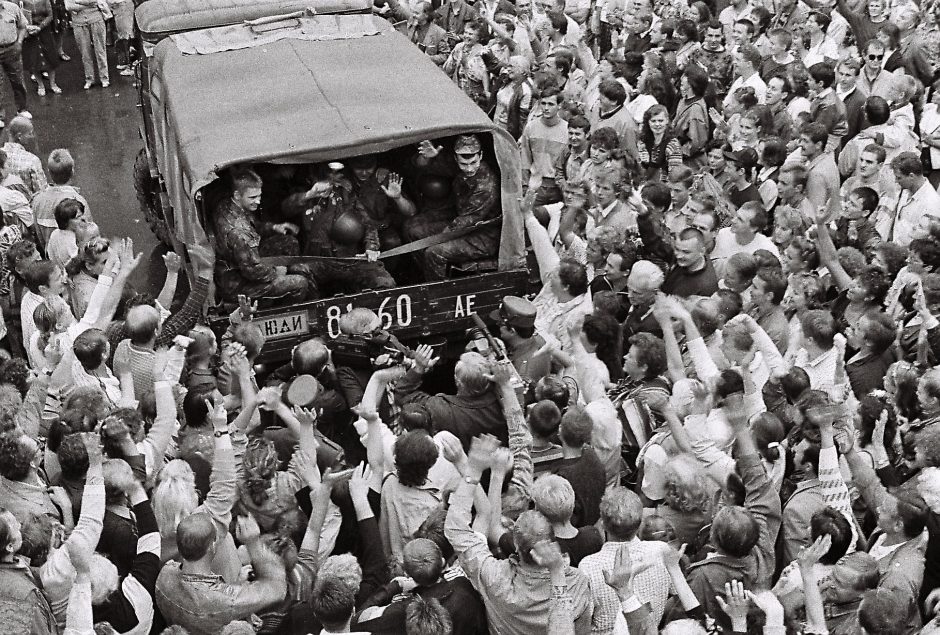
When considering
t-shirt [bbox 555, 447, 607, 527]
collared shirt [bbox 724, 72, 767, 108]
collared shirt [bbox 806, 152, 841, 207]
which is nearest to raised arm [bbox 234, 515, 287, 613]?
t-shirt [bbox 555, 447, 607, 527]

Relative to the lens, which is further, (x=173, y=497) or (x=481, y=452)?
(x=173, y=497)

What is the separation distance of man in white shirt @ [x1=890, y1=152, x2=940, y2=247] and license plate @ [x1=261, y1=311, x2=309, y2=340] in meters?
4.61

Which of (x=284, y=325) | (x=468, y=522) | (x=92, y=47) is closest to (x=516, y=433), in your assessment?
(x=468, y=522)

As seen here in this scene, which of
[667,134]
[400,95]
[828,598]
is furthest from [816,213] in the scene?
[828,598]

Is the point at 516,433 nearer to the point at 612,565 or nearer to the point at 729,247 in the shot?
the point at 612,565

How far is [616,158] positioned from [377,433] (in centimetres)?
409

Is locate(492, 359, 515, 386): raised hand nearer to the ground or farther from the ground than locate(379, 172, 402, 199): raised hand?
farther from the ground

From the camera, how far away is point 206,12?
10406mm

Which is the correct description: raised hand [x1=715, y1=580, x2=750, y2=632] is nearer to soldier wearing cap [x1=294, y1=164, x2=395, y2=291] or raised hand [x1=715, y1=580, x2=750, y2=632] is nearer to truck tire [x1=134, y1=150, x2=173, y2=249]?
soldier wearing cap [x1=294, y1=164, x2=395, y2=291]

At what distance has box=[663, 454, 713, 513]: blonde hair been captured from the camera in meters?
5.82

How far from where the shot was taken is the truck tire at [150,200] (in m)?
11.6

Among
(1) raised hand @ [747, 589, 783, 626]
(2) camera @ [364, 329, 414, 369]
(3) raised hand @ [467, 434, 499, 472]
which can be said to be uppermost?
(3) raised hand @ [467, 434, 499, 472]

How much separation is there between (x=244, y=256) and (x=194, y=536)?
3537 mm

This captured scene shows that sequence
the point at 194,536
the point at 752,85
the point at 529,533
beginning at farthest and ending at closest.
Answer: the point at 752,85 → the point at 194,536 → the point at 529,533
